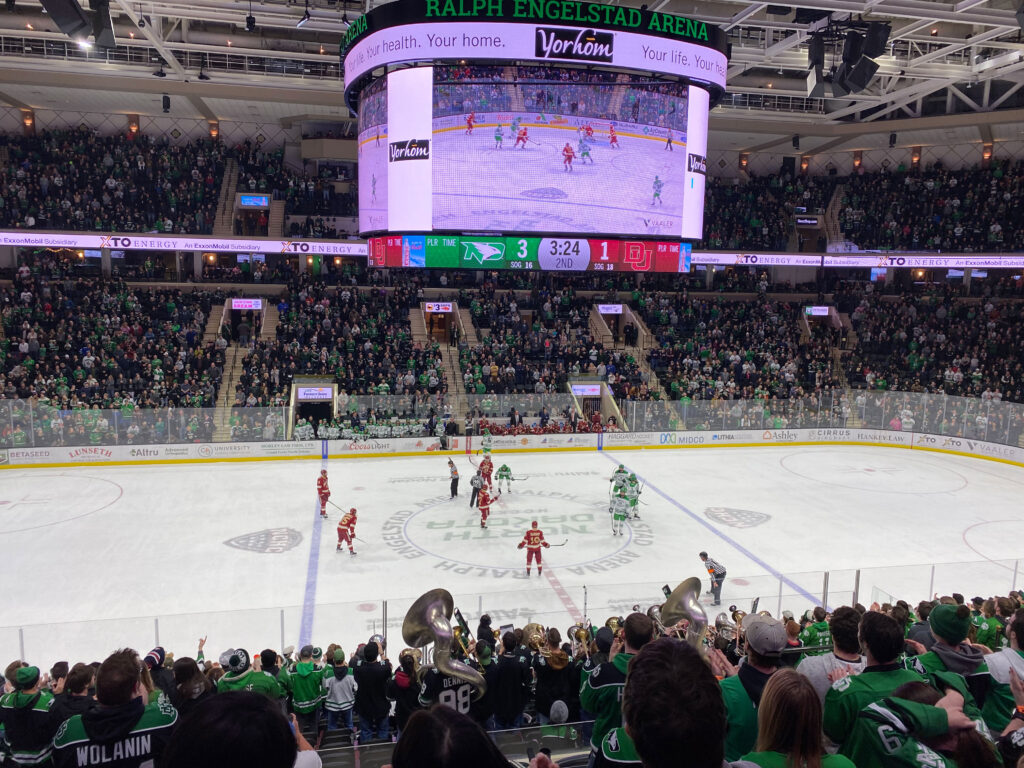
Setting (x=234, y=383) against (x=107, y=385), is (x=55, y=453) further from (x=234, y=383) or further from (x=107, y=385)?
(x=234, y=383)

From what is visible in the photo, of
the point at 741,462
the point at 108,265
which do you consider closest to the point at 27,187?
the point at 108,265

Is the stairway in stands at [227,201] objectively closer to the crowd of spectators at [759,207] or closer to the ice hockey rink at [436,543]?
the ice hockey rink at [436,543]

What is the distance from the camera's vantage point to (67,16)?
13031mm

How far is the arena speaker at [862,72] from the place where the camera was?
16.2 metres

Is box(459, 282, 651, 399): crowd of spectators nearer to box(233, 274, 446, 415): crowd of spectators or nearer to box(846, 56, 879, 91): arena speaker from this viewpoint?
box(233, 274, 446, 415): crowd of spectators

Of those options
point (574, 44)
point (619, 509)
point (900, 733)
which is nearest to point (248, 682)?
point (900, 733)

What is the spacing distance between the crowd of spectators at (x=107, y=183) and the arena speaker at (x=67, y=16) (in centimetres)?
1899

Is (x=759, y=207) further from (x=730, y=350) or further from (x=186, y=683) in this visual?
(x=186, y=683)

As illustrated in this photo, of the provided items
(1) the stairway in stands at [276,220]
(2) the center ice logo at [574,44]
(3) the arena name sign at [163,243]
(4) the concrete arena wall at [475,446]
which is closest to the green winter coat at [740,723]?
(2) the center ice logo at [574,44]

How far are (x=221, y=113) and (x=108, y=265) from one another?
846 centimetres

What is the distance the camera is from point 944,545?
15.6 meters

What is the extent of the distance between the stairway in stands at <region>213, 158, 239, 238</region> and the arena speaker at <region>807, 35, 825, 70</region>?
25.4m

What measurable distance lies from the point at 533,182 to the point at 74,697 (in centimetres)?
1436

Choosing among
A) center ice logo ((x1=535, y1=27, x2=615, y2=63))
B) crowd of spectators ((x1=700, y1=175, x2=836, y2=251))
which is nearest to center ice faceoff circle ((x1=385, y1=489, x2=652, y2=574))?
center ice logo ((x1=535, y1=27, x2=615, y2=63))
